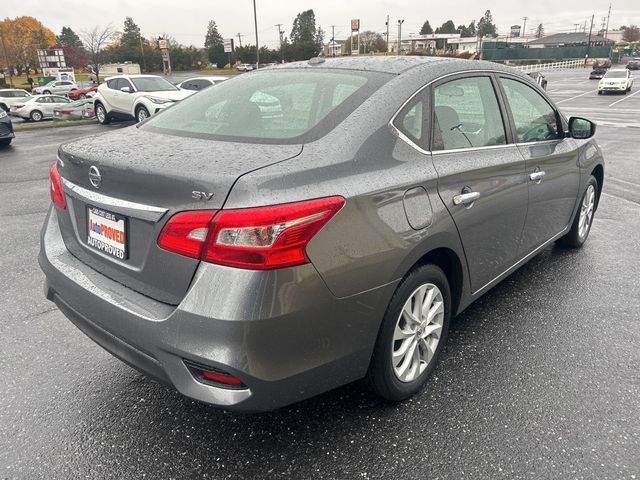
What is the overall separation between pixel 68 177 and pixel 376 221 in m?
1.47

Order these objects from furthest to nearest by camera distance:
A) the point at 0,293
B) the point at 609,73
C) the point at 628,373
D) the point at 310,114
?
1. the point at 609,73
2. the point at 0,293
3. the point at 628,373
4. the point at 310,114

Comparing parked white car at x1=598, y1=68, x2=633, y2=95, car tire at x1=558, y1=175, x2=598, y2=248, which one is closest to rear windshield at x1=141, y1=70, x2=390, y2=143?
car tire at x1=558, y1=175, x2=598, y2=248

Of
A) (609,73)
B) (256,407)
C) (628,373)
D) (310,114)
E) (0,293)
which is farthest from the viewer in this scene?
(609,73)

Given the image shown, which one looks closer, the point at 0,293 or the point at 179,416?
the point at 179,416

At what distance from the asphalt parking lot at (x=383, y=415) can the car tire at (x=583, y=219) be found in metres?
0.96

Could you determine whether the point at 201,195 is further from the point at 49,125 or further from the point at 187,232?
the point at 49,125

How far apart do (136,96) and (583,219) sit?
47.4 ft

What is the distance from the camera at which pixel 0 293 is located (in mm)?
3850

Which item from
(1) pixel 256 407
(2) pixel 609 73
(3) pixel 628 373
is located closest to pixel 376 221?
(1) pixel 256 407

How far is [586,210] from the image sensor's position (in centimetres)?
468

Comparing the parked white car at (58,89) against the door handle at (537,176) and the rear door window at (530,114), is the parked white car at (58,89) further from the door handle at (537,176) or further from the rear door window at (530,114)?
the door handle at (537,176)

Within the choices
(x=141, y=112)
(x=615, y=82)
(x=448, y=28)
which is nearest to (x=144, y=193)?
(x=141, y=112)

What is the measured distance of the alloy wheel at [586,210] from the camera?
4554 millimetres

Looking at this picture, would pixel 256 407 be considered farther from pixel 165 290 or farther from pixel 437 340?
pixel 437 340
